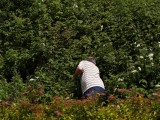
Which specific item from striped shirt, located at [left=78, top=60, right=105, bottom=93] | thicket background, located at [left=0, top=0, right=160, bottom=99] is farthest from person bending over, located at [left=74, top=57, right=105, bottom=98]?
thicket background, located at [left=0, top=0, right=160, bottom=99]

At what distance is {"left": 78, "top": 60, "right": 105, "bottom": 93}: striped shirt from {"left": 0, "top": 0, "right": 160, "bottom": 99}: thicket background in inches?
10.8

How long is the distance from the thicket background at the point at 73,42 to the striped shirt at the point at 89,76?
274 millimetres

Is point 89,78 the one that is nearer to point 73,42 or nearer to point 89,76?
point 89,76

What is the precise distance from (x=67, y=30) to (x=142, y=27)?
172 centimetres

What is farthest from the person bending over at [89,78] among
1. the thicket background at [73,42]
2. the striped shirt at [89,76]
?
the thicket background at [73,42]

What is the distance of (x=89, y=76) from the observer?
9156 mm

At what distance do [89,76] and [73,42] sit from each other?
2.30m

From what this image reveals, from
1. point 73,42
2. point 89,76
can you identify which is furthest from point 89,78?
point 73,42

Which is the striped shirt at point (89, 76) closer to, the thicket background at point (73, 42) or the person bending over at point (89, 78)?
the person bending over at point (89, 78)

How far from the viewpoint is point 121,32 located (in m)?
11.6

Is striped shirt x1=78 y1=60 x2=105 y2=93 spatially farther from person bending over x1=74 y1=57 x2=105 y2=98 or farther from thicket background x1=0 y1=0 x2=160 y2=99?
thicket background x1=0 y1=0 x2=160 y2=99

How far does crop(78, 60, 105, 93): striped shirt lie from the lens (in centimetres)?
902

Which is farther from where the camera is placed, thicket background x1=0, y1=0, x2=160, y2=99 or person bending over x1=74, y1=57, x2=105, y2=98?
thicket background x1=0, y1=0, x2=160, y2=99

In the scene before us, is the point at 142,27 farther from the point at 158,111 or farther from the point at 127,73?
the point at 158,111
